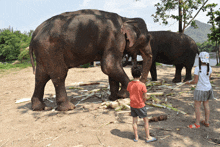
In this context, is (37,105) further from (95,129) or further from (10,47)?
(10,47)

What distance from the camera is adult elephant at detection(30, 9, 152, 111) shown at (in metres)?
3.85

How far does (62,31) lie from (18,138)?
7.90ft

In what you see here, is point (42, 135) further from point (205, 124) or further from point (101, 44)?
point (205, 124)

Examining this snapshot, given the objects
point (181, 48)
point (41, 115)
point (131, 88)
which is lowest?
point (41, 115)

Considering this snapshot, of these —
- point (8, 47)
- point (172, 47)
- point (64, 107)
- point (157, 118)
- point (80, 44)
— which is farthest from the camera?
point (8, 47)

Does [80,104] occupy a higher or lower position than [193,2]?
lower

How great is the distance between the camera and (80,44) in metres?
3.94

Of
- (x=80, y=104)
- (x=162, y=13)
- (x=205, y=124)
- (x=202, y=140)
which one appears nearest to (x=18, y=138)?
(x=80, y=104)

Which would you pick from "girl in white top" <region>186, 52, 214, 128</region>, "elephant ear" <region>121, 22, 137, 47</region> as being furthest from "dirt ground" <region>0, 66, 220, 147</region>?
"elephant ear" <region>121, 22, 137, 47</region>

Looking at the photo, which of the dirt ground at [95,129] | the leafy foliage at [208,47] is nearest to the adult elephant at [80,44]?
the dirt ground at [95,129]

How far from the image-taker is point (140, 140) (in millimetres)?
2670

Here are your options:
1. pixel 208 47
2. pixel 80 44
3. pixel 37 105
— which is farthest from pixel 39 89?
pixel 208 47

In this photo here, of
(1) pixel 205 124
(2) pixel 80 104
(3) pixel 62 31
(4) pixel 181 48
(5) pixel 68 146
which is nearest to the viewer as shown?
(5) pixel 68 146

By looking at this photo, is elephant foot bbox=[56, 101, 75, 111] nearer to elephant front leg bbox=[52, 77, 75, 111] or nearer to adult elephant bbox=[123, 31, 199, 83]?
elephant front leg bbox=[52, 77, 75, 111]
